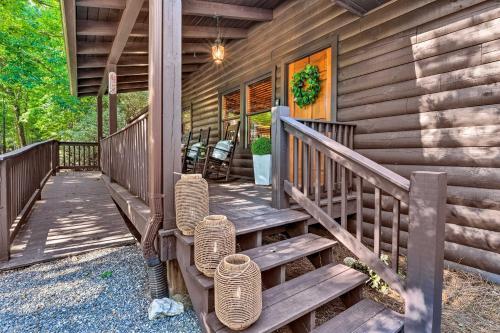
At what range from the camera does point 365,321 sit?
62.3 inches

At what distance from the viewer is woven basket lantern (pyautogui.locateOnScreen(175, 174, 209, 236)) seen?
Result: 189cm

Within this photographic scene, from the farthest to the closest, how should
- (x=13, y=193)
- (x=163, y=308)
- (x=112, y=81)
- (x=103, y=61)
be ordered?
1. (x=103, y=61)
2. (x=112, y=81)
3. (x=13, y=193)
4. (x=163, y=308)

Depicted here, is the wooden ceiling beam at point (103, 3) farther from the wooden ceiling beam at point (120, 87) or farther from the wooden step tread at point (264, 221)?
the wooden ceiling beam at point (120, 87)

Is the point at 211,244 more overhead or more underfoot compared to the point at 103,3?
more underfoot

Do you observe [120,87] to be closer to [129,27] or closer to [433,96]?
[129,27]

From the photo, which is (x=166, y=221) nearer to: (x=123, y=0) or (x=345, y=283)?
(x=345, y=283)

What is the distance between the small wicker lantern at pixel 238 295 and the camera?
4.41ft

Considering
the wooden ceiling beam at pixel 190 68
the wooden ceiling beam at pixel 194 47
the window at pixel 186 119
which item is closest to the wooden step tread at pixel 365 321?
the wooden ceiling beam at pixel 194 47

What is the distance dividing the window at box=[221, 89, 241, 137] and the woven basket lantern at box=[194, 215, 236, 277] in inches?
174

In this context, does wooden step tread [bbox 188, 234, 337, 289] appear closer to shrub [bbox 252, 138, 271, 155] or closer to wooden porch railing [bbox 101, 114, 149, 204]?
wooden porch railing [bbox 101, 114, 149, 204]

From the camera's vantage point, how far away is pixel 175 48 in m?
2.06

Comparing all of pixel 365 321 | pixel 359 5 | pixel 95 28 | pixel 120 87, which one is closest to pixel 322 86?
pixel 359 5

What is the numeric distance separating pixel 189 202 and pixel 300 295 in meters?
0.90

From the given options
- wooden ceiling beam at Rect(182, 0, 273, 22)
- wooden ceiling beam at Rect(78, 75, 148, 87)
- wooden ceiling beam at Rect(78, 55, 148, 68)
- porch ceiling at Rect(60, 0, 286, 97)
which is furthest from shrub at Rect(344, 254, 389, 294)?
wooden ceiling beam at Rect(78, 75, 148, 87)
